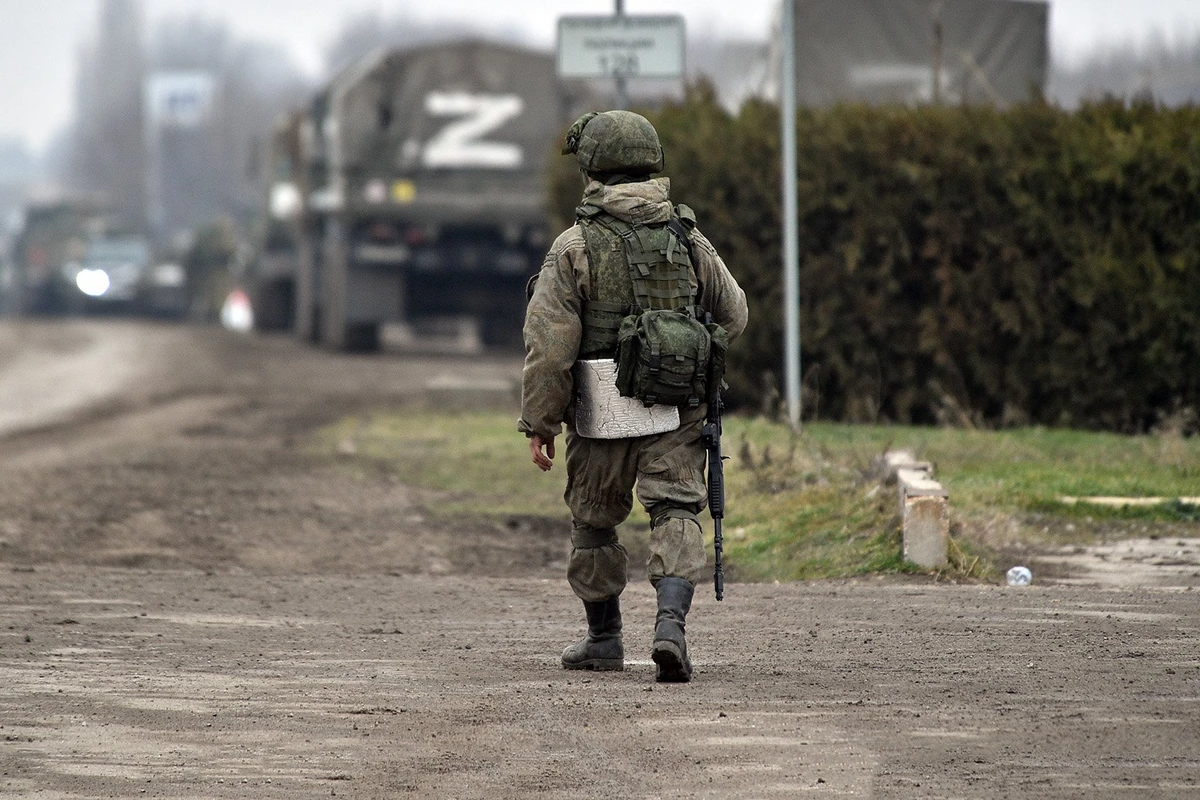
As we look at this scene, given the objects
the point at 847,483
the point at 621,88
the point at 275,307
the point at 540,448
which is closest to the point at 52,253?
the point at 275,307

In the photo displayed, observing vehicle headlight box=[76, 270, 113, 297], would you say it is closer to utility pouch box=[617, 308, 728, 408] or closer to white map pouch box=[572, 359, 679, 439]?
white map pouch box=[572, 359, 679, 439]

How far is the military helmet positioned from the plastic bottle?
3.06 m

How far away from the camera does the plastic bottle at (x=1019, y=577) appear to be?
8516 millimetres

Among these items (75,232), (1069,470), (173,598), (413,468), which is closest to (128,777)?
(173,598)

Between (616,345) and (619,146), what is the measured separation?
63 centimetres

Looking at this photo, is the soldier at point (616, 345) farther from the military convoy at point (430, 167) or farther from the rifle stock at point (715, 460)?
the military convoy at point (430, 167)

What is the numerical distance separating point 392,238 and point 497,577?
14731 millimetres

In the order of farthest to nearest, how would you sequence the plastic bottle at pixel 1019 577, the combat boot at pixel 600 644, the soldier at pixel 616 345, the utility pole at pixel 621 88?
1. the utility pole at pixel 621 88
2. the plastic bottle at pixel 1019 577
3. the combat boot at pixel 600 644
4. the soldier at pixel 616 345

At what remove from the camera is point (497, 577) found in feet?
29.9

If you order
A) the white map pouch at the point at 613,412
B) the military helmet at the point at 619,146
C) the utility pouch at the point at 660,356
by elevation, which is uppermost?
the military helmet at the point at 619,146

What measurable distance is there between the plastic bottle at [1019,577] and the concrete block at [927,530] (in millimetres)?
289

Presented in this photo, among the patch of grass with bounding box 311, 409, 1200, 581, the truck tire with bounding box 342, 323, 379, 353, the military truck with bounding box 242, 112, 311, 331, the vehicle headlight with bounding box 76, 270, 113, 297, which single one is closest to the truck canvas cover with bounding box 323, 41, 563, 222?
the truck tire with bounding box 342, 323, 379, 353

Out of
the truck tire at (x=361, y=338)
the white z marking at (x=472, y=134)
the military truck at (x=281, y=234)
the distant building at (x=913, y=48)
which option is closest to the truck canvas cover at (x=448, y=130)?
the white z marking at (x=472, y=134)

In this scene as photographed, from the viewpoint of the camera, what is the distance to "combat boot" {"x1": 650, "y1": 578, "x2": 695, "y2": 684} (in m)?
6.06
